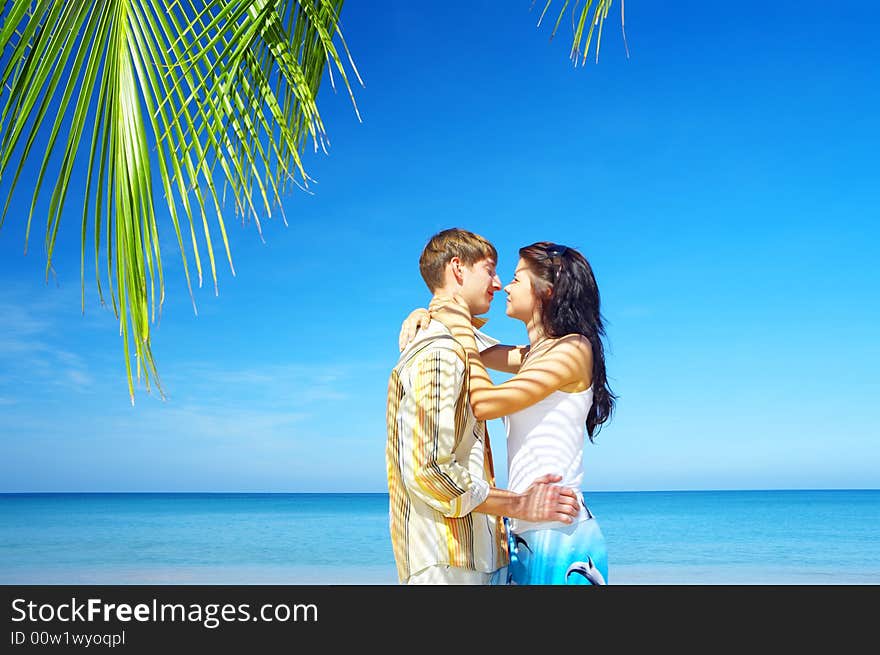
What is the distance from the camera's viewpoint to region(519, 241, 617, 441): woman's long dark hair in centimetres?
262

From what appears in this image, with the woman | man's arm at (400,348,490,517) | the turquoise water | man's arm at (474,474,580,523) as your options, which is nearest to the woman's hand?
the woman

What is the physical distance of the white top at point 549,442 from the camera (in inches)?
98.6

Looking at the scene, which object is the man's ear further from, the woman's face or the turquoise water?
the turquoise water

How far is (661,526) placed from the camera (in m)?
27.4

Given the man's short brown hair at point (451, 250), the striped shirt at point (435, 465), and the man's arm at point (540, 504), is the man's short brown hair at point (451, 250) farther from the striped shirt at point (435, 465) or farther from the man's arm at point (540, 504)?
the man's arm at point (540, 504)

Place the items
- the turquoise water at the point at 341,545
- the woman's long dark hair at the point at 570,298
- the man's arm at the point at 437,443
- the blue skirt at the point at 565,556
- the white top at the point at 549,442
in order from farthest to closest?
1. the turquoise water at the point at 341,545
2. the woman's long dark hair at the point at 570,298
3. the white top at the point at 549,442
4. the blue skirt at the point at 565,556
5. the man's arm at the point at 437,443

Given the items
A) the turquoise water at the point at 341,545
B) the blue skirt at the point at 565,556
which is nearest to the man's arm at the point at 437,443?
the blue skirt at the point at 565,556

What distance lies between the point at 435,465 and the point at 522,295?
2.44 ft

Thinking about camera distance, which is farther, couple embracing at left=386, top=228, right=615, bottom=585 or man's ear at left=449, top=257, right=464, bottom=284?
man's ear at left=449, top=257, right=464, bottom=284

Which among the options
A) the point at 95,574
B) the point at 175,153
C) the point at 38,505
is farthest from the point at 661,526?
the point at 38,505

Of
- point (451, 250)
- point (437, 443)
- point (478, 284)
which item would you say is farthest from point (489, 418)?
point (451, 250)

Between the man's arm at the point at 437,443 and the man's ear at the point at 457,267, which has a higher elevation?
the man's ear at the point at 457,267
